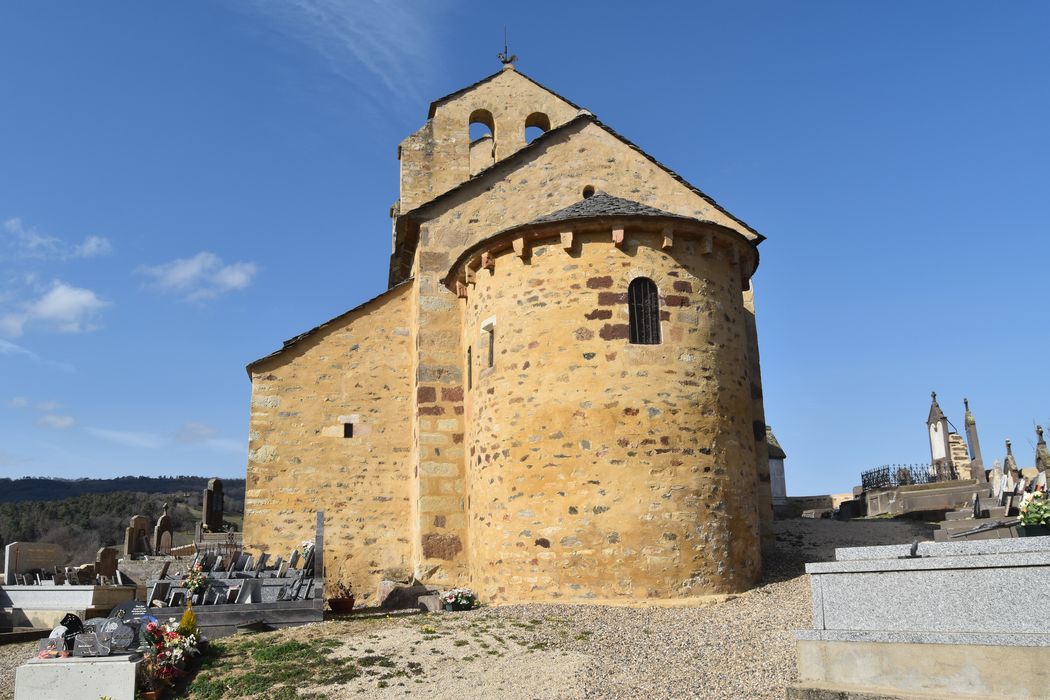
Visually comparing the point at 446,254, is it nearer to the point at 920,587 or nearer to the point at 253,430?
the point at 253,430

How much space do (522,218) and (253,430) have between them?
7.23 m

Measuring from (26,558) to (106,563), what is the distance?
175cm

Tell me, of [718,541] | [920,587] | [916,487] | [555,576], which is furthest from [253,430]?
[916,487]

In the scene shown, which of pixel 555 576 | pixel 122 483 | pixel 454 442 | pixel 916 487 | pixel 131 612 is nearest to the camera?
pixel 131 612

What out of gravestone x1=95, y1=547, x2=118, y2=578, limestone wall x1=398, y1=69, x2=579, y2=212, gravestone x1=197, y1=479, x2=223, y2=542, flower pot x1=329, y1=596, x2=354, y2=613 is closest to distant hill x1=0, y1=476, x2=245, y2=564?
gravestone x1=197, y1=479, x2=223, y2=542

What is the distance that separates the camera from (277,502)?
56.6 feet

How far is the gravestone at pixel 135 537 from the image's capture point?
21.6 meters

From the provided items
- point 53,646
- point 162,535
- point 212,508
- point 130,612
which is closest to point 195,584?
point 130,612

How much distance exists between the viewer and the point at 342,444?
58.1 ft

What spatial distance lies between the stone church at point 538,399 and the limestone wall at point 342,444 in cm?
4

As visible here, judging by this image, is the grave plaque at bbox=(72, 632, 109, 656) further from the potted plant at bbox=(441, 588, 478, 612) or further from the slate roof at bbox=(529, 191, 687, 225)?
the slate roof at bbox=(529, 191, 687, 225)

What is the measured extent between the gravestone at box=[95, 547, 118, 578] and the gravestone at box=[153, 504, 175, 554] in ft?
10.4

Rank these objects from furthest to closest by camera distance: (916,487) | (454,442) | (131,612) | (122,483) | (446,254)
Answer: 1. (122,483)
2. (916,487)
3. (446,254)
4. (454,442)
5. (131,612)

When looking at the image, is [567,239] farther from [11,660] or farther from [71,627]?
[11,660]
